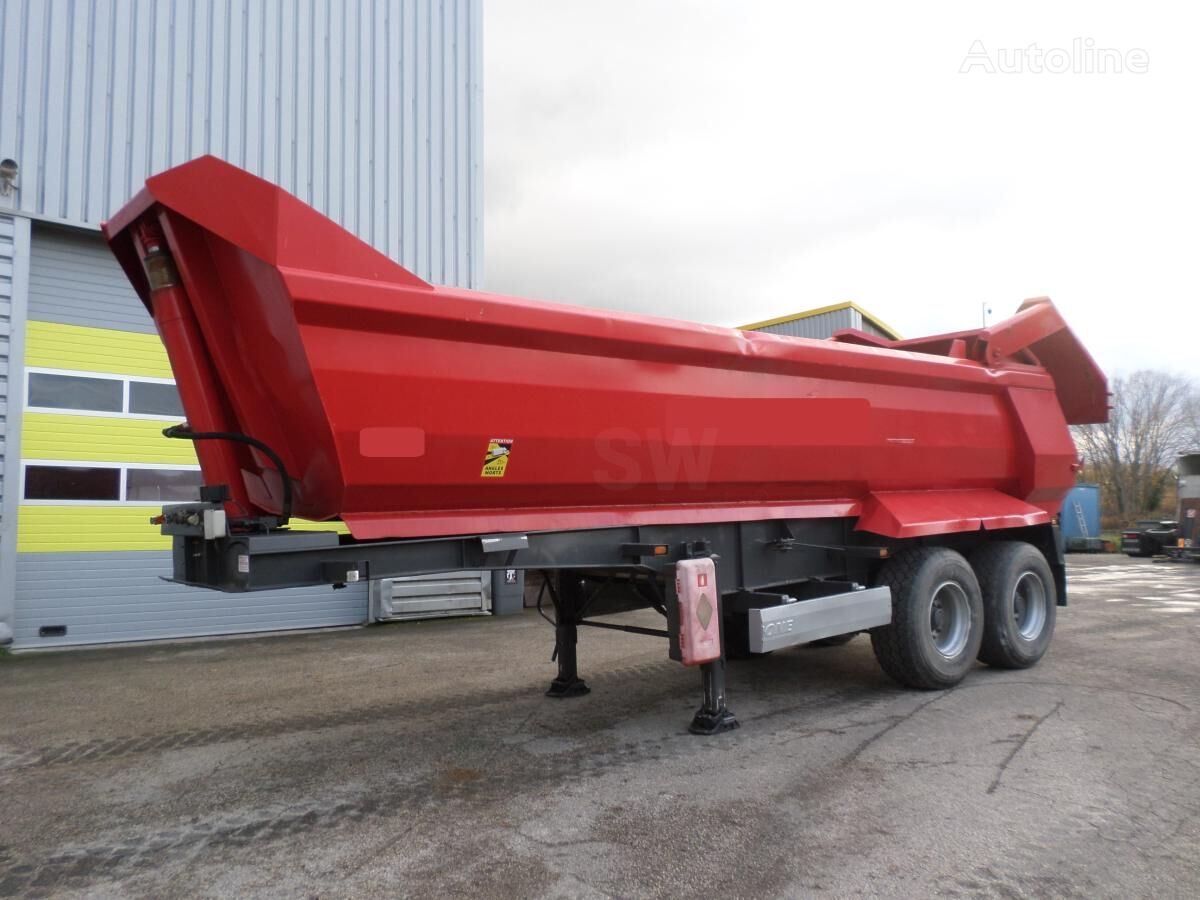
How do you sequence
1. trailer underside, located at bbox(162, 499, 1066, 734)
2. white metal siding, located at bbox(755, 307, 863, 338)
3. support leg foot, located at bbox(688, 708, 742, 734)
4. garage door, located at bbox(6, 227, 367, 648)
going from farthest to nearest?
white metal siding, located at bbox(755, 307, 863, 338), garage door, located at bbox(6, 227, 367, 648), support leg foot, located at bbox(688, 708, 742, 734), trailer underside, located at bbox(162, 499, 1066, 734)

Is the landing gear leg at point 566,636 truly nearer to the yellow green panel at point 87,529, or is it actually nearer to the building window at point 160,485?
the yellow green panel at point 87,529

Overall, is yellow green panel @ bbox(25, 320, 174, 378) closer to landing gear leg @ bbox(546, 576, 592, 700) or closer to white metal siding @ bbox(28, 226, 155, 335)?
white metal siding @ bbox(28, 226, 155, 335)

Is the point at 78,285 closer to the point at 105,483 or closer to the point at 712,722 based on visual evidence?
the point at 105,483

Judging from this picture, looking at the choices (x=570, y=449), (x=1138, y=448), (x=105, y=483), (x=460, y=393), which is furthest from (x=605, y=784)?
(x=1138, y=448)

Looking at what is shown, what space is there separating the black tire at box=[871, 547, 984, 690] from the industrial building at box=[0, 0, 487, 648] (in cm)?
687

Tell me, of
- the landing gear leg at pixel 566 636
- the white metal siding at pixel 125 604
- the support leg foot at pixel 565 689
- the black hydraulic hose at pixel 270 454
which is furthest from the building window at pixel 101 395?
the black hydraulic hose at pixel 270 454

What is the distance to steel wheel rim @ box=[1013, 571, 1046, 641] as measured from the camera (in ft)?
23.1

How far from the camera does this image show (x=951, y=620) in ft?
20.7

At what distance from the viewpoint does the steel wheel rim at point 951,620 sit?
6219mm

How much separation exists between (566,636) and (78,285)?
739 centimetres

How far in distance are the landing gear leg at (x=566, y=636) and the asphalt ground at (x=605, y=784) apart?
164 millimetres

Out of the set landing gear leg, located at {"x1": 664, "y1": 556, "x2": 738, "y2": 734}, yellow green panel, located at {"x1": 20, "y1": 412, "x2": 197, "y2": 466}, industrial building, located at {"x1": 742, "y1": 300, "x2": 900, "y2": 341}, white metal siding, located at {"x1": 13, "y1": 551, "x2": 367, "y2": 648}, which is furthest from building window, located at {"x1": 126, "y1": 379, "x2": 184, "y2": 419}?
industrial building, located at {"x1": 742, "y1": 300, "x2": 900, "y2": 341}

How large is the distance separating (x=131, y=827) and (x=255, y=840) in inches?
26.2

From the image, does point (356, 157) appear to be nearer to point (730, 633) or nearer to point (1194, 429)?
point (730, 633)
